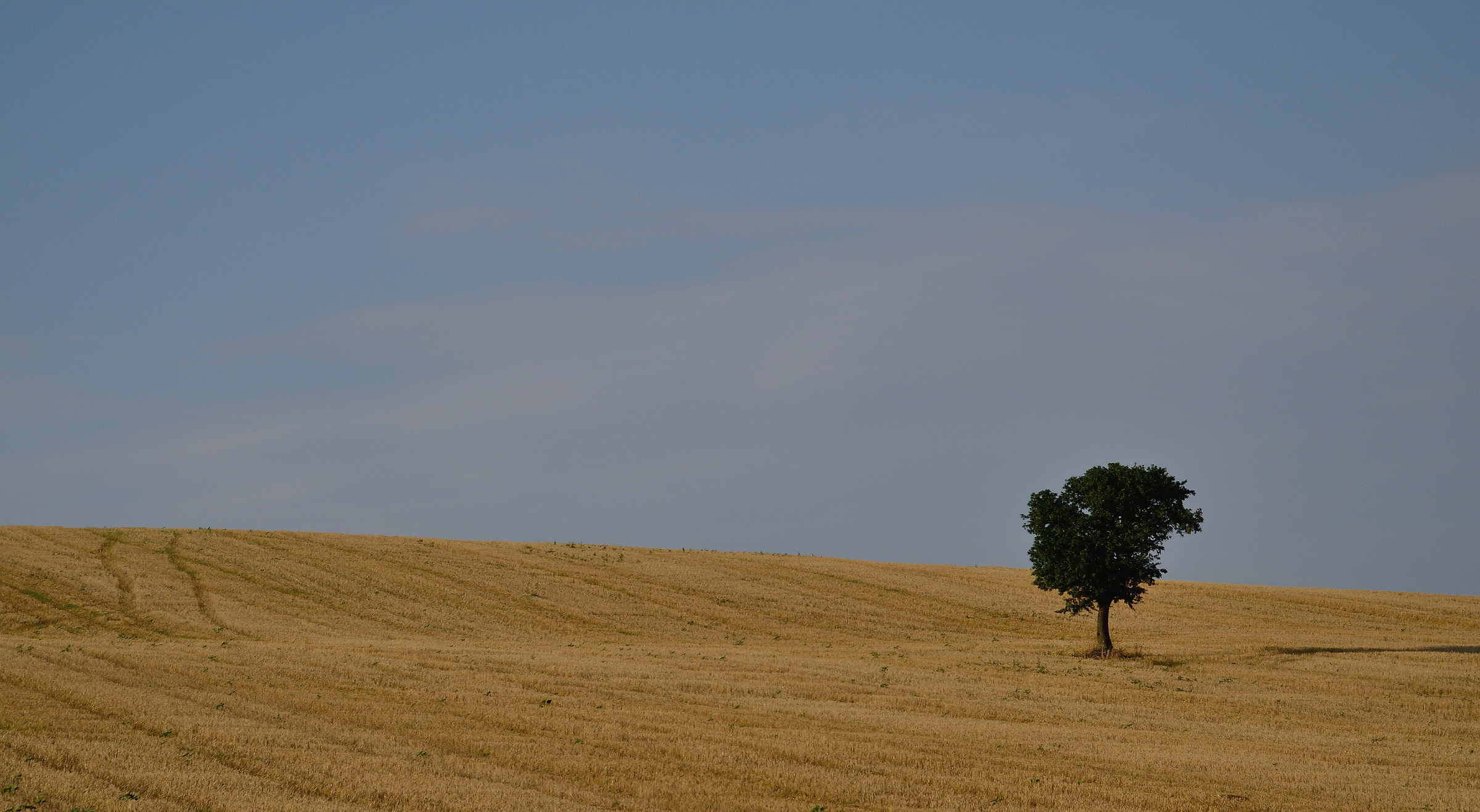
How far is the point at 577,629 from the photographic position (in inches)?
2048

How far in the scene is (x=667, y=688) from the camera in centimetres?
3441

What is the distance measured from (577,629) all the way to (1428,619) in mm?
47821

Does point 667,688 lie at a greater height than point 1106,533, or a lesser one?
lesser

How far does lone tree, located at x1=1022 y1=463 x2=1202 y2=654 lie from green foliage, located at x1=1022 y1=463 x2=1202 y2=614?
27 mm

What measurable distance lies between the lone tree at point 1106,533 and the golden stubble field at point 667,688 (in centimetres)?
304

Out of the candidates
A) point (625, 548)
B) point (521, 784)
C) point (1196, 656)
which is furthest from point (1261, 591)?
point (521, 784)

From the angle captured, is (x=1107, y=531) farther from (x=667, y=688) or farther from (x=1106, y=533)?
(x=667, y=688)

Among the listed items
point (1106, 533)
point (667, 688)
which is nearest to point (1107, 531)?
point (1106, 533)

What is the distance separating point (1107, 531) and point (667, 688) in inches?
928

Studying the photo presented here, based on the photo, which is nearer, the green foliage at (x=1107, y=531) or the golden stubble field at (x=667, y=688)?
the golden stubble field at (x=667, y=688)

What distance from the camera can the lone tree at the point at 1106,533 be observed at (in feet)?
157

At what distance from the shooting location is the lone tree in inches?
1882

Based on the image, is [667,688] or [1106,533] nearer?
[667,688]

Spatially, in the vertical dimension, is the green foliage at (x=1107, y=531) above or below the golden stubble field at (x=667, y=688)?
above
